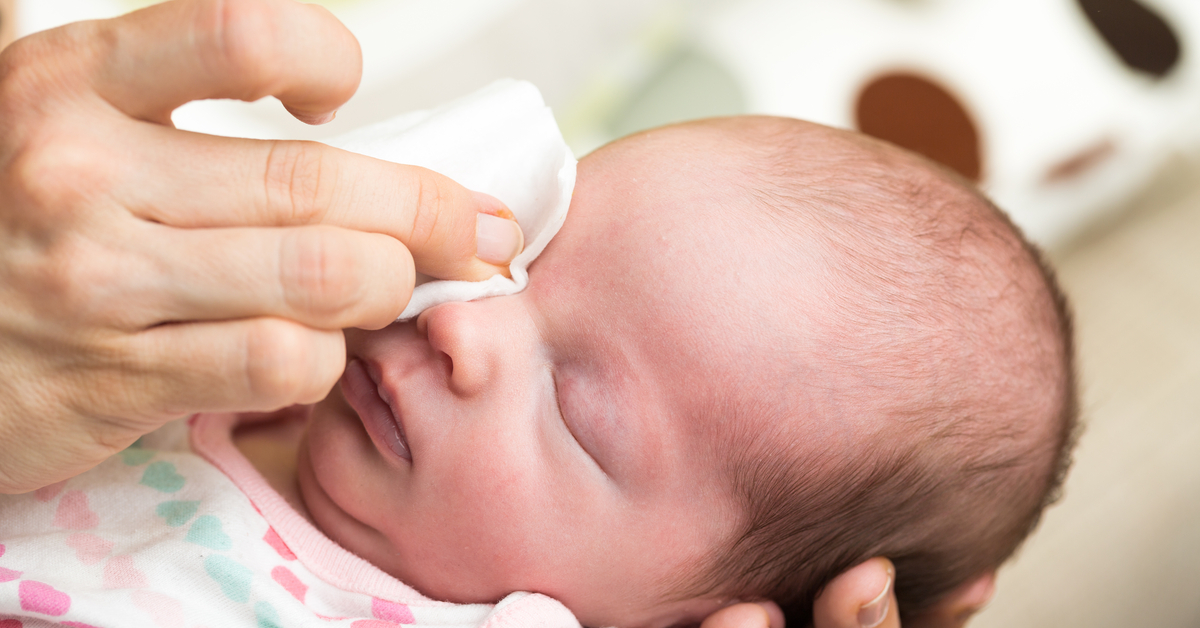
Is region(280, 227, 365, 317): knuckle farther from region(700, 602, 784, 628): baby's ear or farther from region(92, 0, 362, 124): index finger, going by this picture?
region(700, 602, 784, 628): baby's ear

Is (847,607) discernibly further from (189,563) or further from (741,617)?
(189,563)

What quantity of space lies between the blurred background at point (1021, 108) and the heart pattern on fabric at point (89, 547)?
1203 mm

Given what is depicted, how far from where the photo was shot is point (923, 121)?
2.35 metres

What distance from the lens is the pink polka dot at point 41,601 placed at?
90 cm

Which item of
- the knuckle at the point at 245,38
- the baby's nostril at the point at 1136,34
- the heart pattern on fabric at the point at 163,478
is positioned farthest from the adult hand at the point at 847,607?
the baby's nostril at the point at 1136,34

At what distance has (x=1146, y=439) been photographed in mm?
1997

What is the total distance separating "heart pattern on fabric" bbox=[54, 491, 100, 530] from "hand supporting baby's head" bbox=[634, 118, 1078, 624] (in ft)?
2.56

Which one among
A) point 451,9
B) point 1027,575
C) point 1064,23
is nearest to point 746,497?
point 1027,575

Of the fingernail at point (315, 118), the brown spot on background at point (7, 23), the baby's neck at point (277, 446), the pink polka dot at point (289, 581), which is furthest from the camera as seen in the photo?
the brown spot on background at point (7, 23)

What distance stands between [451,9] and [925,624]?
5.93 feet

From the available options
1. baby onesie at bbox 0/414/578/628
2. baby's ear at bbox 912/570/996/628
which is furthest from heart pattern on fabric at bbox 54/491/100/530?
baby's ear at bbox 912/570/996/628

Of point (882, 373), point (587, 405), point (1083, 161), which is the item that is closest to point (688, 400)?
point (587, 405)

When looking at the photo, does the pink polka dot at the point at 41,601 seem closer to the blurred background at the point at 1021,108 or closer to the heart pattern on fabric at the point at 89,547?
the heart pattern on fabric at the point at 89,547

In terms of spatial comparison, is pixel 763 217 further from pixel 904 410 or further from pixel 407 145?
pixel 407 145
